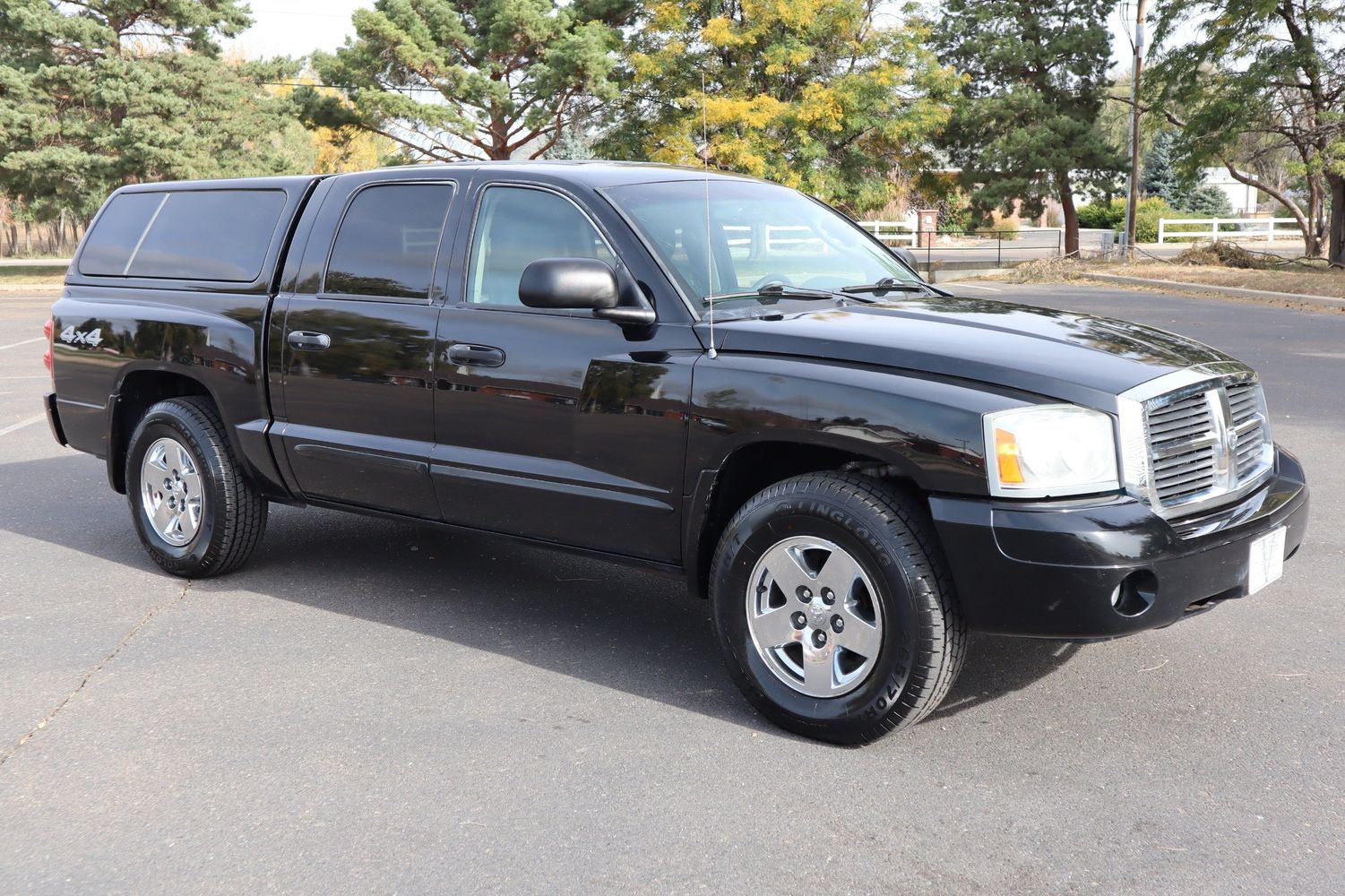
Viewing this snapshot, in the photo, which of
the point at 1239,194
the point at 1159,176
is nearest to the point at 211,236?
the point at 1159,176

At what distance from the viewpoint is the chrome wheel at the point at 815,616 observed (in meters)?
3.86

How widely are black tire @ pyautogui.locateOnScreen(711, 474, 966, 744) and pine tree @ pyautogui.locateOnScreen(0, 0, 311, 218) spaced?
115 feet

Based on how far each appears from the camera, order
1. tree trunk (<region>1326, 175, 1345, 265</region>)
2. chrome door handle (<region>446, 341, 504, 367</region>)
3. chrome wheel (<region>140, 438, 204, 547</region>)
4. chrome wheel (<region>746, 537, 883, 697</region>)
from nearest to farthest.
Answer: chrome wheel (<region>746, 537, 883, 697</region>) < chrome door handle (<region>446, 341, 504, 367</region>) < chrome wheel (<region>140, 438, 204, 547</region>) < tree trunk (<region>1326, 175, 1345, 265</region>)

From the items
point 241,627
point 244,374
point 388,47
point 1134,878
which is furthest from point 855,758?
point 388,47

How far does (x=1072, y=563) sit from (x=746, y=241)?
1830mm

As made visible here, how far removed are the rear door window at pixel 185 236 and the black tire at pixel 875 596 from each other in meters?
2.79

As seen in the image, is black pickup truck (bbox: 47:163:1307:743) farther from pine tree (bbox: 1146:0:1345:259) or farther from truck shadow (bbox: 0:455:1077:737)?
pine tree (bbox: 1146:0:1345:259)

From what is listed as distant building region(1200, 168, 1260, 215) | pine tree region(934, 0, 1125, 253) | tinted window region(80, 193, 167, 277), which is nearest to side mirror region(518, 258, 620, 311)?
tinted window region(80, 193, 167, 277)

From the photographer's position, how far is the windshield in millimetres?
4477

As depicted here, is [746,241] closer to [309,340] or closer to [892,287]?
[892,287]

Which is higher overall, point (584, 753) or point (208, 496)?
point (208, 496)

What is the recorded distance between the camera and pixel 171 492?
592 cm

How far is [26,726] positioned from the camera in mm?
4184

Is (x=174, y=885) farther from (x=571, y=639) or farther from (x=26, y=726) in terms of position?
(x=571, y=639)
